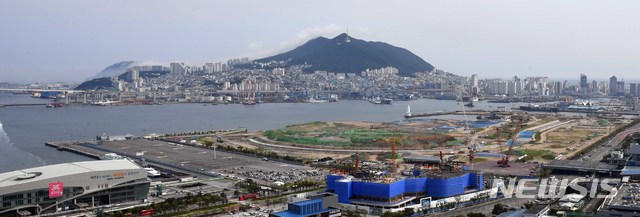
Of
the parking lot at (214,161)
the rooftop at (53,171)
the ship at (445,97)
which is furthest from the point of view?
the ship at (445,97)

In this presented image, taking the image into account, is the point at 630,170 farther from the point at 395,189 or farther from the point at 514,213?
the point at 395,189

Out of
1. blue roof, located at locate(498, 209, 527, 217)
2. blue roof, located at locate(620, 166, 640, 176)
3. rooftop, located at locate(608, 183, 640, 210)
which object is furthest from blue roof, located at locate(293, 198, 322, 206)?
blue roof, located at locate(620, 166, 640, 176)

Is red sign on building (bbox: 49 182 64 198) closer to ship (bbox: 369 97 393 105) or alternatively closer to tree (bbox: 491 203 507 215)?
tree (bbox: 491 203 507 215)

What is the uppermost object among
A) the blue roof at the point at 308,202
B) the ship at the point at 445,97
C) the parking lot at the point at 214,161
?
the ship at the point at 445,97

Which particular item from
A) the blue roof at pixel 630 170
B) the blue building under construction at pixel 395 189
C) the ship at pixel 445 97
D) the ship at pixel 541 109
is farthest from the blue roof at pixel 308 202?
the ship at pixel 445 97

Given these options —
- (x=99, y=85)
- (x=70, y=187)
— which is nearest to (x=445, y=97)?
(x=99, y=85)

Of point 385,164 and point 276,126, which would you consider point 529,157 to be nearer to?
point 385,164

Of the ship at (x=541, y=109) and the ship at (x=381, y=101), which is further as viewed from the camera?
the ship at (x=381, y=101)

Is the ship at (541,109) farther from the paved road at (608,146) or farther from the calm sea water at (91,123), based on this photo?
the paved road at (608,146)
